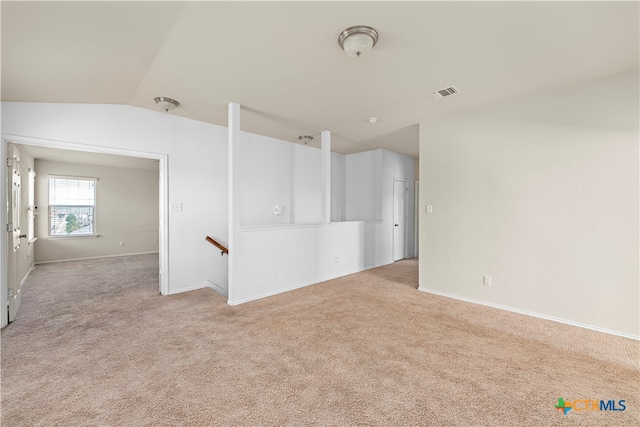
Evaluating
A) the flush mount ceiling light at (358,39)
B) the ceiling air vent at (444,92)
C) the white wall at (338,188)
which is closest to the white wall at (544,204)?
the ceiling air vent at (444,92)

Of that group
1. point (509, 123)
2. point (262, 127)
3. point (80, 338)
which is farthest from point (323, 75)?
point (80, 338)

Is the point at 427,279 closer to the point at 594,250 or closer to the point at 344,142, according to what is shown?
the point at 594,250

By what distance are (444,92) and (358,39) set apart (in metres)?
1.58

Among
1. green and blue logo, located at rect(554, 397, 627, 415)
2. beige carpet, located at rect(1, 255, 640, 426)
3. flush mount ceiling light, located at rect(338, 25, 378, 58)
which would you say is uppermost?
flush mount ceiling light, located at rect(338, 25, 378, 58)

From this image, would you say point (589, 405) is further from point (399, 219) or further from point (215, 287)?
point (399, 219)

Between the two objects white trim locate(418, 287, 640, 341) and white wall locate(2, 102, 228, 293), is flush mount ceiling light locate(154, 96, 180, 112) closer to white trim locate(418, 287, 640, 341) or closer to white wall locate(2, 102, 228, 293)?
white wall locate(2, 102, 228, 293)

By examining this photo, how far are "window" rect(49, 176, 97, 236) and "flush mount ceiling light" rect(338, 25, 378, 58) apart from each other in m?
7.99

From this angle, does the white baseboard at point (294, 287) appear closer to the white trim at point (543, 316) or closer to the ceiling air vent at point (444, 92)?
the white trim at point (543, 316)

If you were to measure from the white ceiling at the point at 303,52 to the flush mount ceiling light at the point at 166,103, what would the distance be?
0.09 metres

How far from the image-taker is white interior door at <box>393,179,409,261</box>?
6691 millimetres

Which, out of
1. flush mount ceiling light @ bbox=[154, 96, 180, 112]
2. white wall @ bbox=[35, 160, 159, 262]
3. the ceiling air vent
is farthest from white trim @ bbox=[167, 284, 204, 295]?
white wall @ bbox=[35, 160, 159, 262]

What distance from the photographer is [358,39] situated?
7.02 ft

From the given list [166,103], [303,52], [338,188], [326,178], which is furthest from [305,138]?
[303,52]

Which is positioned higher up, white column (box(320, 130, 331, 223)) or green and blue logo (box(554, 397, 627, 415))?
white column (box(320, 130, 331, 223))
